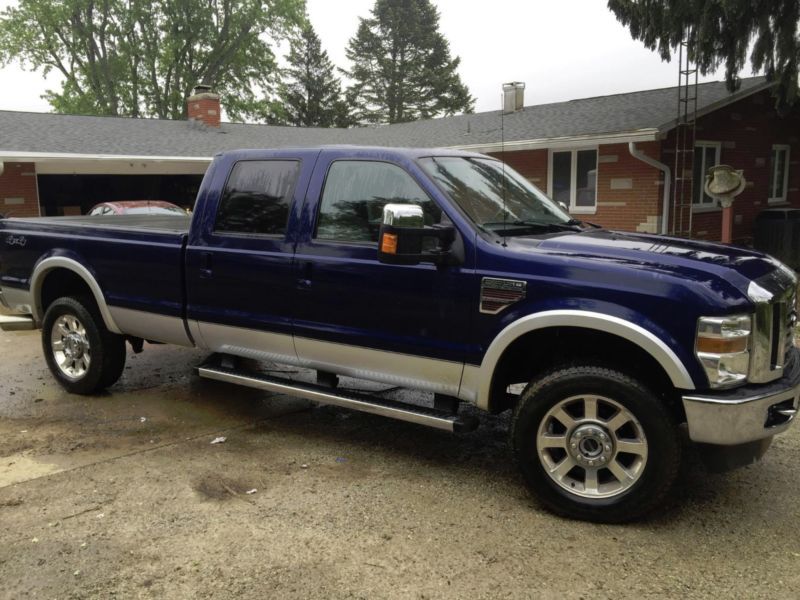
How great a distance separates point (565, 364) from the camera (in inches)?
156

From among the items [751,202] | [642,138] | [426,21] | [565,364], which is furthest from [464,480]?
[426,21]

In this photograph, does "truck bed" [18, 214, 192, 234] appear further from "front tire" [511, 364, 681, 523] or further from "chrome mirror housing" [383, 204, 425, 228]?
"front tire" [511, 364, 681, 523]

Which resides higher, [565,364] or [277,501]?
[565,364]

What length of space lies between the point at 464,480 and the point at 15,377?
190 inches

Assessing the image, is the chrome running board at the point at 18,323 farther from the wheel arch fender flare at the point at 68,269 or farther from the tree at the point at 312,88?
the tree at the point at 312,88

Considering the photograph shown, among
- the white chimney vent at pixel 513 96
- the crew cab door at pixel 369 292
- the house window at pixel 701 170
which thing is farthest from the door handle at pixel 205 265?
the white chimney vent at pixel 513 96

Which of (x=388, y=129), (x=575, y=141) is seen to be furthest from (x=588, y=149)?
(x=388, y=129)

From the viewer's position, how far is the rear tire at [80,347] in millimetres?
6023

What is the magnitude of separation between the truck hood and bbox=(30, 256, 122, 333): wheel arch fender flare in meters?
3.54

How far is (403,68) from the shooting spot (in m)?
52.9

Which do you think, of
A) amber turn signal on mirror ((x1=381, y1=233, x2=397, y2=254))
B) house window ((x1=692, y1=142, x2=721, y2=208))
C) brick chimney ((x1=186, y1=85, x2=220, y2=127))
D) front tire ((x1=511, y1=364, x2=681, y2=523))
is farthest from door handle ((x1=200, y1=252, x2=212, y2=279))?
brick chimney ((x1=186, y1=85, x2=220, y2=127))

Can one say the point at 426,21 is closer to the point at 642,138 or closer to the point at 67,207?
the point at 67,207

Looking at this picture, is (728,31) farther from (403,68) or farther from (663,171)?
(403,68)

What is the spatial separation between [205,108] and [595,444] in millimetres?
22930
